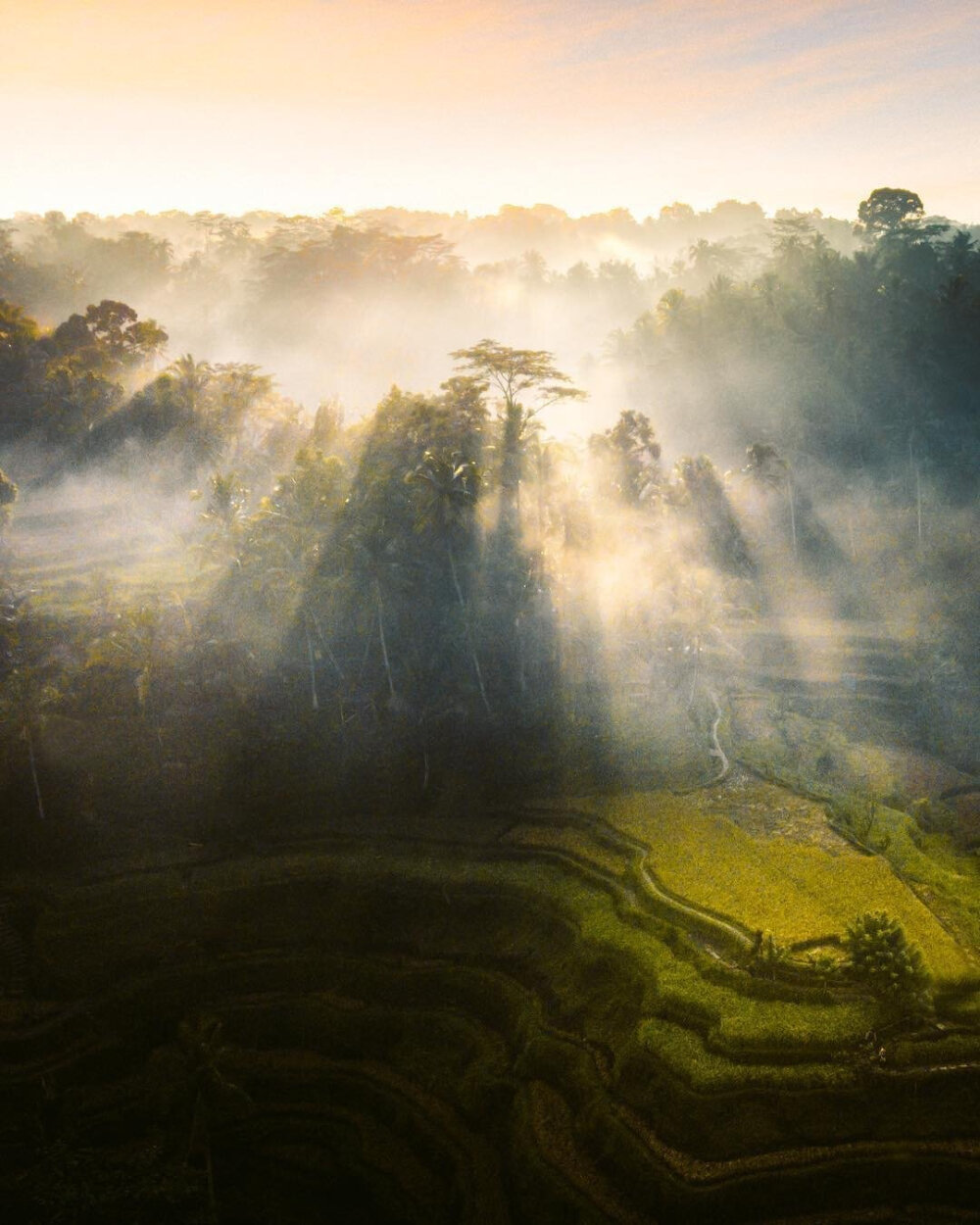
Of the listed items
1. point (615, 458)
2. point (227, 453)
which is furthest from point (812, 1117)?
point (227, 453)

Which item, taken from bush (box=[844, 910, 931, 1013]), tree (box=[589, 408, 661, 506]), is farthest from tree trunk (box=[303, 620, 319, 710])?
bush (box=[844, 910, 931, 1013])

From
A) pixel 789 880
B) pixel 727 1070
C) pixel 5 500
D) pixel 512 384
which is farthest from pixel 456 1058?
pixel 5 500

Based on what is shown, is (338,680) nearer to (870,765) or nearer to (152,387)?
(870,765)

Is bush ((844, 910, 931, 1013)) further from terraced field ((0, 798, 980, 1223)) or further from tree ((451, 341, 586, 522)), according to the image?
tree ((451, 341, 586, 522))

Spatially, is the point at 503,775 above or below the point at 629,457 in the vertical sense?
below

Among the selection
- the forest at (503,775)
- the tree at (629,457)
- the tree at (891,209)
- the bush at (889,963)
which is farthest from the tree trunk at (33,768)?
the tree at (891,209)

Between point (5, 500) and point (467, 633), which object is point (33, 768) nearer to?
point (467, 633)
